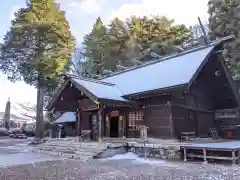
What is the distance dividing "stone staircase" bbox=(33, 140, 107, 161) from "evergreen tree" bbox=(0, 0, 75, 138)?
34.7ft

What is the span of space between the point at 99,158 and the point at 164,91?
5.02 meters

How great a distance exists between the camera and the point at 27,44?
27562mm

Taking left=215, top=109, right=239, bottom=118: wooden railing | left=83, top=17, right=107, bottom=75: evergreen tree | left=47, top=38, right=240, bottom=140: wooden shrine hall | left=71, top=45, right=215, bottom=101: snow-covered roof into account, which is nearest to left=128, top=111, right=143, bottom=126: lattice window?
left=47, top=38, right=240, bottom=140: wooden shrine hall

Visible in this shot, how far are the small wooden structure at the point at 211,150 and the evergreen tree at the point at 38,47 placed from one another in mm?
19067

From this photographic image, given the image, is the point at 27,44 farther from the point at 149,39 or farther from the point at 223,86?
the point at 223,86

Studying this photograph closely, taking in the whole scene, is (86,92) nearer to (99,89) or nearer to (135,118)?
(99,89)

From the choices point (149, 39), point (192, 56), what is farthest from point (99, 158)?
point (149, 39)

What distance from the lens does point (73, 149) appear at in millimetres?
15281

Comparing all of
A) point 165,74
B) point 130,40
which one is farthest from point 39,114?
point 165,74

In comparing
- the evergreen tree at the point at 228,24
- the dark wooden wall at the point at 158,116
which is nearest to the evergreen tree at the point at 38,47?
the dark wooden wall at the point at 158,116

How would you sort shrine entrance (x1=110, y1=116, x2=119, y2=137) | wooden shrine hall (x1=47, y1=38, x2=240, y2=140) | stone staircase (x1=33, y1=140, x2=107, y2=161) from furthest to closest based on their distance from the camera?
shrine entrance (x1=110, y1=116, x2=119, y2=137), wooden shrine hall (x1=47, y1=38, x2=240, y2=140), stone staircase (x1=33, y1=140, x2=107, y2=161)

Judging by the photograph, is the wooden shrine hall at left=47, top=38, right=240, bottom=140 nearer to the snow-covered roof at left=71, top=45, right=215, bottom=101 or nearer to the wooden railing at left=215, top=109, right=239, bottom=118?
the snow-covered roof at left=71, top=45, right=215, bottom=101

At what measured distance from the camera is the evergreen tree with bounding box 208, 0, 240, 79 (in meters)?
23.4

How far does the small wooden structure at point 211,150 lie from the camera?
10898 millimetres
